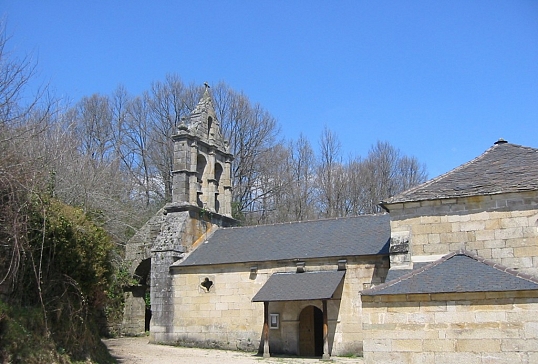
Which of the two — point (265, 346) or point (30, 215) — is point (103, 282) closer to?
point (30, 215)

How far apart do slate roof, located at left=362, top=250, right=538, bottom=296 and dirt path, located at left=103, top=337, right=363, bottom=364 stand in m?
3.78

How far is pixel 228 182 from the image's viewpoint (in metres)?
20.9

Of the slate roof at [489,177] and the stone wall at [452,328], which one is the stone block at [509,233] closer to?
the slate roof at [489,177]

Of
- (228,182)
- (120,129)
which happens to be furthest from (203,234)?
(120,129)

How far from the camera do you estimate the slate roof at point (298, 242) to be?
1567cm

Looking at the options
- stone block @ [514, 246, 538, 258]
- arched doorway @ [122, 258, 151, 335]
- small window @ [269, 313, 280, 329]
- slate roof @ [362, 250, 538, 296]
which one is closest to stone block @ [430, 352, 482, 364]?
slate roof @ [362, 250, 538, 296]

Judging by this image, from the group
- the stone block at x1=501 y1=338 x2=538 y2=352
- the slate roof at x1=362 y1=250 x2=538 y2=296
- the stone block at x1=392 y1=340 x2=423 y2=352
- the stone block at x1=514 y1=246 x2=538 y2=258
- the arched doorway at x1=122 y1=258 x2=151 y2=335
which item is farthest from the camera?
the arched doorway at x1=122 y1=258 x2=151 y2=335

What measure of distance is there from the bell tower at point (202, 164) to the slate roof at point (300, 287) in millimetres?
4759

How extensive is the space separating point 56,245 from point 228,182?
34.4 feet

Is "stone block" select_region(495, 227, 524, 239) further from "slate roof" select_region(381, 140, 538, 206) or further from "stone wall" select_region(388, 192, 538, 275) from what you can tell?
"slate roof" select_region(381, 140, 538, 206)

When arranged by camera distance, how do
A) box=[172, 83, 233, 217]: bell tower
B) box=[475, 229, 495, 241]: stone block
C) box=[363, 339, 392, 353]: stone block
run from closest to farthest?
1. box=[363, 339, 392, 353]: stone block
2. box=[475, 229, 495, 241]: stone block
3. box=[172, 83, 233, 217]: bell tower

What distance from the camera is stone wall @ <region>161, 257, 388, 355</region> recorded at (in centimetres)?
1483

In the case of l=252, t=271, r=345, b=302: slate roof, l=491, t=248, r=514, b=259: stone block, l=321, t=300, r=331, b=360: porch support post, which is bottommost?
l=321, t=300, r=331, b=360: porch support post

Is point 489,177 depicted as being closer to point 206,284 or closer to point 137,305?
point 206,284
